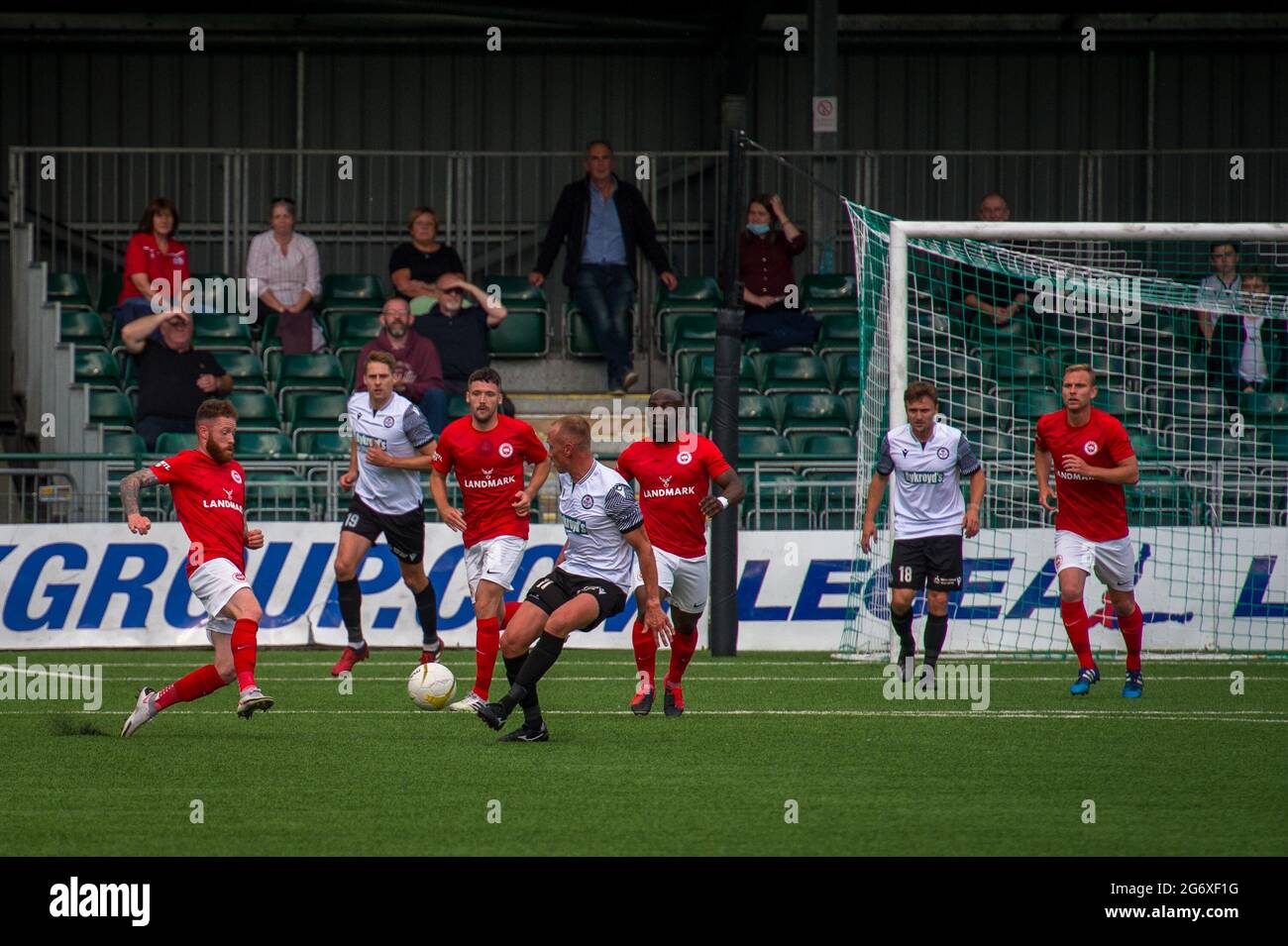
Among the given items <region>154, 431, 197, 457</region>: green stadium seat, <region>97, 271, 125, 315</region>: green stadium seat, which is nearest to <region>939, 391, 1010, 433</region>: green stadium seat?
<region>154, 431, 197, 457</region>: green stadium seat

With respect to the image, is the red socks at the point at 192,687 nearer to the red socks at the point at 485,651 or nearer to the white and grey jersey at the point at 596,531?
the red socks at the point at 485,651

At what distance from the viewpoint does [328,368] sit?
58.7 feet

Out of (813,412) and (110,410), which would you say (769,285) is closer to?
(813,412)

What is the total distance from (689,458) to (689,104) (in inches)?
519

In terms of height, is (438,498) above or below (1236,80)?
below

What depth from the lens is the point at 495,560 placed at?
11445 millimetres

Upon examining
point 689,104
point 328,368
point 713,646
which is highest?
point 689,104

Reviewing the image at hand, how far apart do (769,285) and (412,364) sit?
4.30 metres

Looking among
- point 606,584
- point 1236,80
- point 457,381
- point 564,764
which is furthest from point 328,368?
point 1236,80

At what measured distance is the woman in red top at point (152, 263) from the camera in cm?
1755

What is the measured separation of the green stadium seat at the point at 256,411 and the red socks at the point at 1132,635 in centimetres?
866

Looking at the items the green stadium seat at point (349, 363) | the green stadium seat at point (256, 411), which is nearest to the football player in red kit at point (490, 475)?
the green stadium seat at point (256, 411)

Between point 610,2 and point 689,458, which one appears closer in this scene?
point 689,458

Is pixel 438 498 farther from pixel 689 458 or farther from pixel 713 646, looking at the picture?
pixel 713 646
